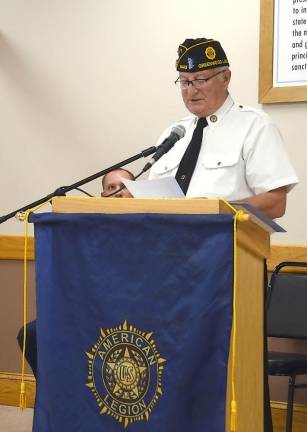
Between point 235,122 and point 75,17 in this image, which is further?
point 75,17

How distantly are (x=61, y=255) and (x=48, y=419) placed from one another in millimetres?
400

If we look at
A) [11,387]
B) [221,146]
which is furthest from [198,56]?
[11,387]

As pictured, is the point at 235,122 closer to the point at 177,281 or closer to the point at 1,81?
the point at 177,281

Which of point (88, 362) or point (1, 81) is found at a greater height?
point (1, 81)

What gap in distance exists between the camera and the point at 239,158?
8.63ft

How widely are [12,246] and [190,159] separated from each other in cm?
152

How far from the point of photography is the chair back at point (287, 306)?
3012mm

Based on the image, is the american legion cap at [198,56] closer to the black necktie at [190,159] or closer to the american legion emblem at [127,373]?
the black necktie at [190,159]

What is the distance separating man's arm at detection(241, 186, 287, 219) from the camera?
8.10ft

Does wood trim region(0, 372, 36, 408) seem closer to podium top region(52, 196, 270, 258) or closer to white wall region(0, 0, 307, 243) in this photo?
white wall region(0, 0, 307, 243)

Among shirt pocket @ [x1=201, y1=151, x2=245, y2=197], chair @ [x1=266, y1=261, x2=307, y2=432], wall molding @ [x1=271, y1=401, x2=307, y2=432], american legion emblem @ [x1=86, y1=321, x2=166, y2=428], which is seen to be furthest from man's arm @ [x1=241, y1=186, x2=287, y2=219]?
wall molding @ [x1=271, y1=401, x2=307, y2=432]

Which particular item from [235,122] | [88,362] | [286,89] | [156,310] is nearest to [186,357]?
[156,310]

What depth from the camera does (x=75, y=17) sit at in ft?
12.4

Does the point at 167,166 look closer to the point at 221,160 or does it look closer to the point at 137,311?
the point at 221,160
